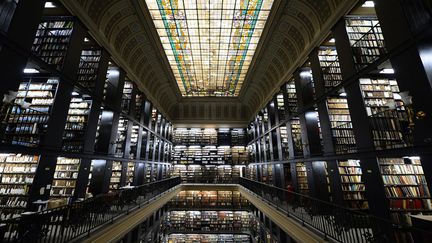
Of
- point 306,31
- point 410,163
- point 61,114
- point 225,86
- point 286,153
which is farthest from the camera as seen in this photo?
point 225,86

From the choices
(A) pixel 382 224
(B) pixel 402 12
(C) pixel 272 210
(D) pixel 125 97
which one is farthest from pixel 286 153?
(D) pixel 125 97

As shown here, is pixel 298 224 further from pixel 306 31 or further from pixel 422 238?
pixel 306 31

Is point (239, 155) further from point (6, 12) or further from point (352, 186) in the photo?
point (6, 12)

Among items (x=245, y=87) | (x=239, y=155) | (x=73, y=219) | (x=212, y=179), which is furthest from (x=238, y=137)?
(x=73, y=219)

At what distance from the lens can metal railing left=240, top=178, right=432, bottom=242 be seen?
2857mm

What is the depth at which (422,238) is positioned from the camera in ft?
8.24

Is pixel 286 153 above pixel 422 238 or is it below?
above

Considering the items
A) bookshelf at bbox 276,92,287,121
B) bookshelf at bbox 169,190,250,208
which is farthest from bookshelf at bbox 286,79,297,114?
bookshelf at bbox 169,190,250,208

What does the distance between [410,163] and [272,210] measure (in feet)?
13.0

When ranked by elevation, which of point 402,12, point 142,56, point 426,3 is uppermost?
point 142,56

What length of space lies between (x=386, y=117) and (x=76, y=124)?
7769 mm

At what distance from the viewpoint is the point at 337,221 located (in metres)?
3.56

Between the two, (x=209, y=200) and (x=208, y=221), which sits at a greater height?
(x=209, y=200)

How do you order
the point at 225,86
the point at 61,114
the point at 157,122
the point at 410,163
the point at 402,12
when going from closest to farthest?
the point at 402,12, the point at 410,163, the point at 61,114, the point at 157,122, the point at 225,86
